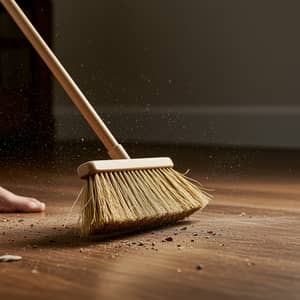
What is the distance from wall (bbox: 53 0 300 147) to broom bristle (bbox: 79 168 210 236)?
146 cm

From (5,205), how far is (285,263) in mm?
514

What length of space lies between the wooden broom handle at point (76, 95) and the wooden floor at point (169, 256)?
0.12m

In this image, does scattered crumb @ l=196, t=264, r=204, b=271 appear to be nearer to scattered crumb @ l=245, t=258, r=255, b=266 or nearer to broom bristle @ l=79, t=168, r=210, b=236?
scattered crumb @ l=245, t=258, r=255, b=266

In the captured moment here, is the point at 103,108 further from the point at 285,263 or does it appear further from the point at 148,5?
the point at 285,263

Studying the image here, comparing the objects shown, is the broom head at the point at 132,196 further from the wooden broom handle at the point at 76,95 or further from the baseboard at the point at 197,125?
the baseboard at the point at 197,125

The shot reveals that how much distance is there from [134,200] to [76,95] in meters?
0.21

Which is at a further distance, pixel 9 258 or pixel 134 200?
pixel 134 200

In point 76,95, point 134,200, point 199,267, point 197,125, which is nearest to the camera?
point 199,267

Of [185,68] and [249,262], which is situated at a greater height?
[185,68]

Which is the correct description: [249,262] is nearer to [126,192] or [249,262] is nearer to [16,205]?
[126,192]

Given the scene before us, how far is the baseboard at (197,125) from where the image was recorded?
2.46 m

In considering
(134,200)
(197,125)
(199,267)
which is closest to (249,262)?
(199,267)

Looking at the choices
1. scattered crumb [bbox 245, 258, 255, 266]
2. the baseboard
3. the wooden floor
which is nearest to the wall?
the baseboard

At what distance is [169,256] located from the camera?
84 cm
